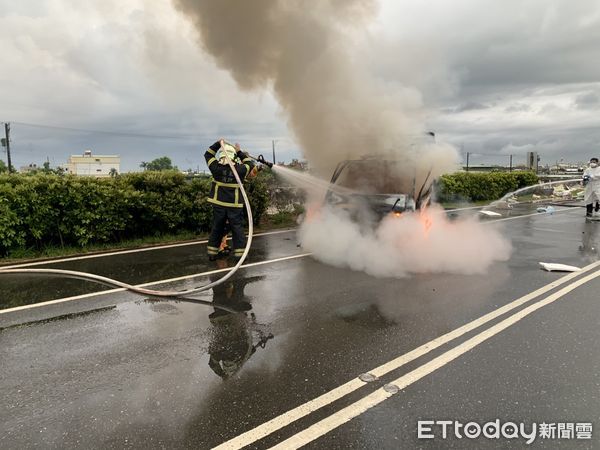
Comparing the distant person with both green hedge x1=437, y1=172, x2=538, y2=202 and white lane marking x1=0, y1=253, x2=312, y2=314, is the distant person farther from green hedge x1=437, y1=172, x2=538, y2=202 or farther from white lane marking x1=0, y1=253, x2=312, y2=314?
white lane marking x1=0, y1=253, x2=312, y2=314

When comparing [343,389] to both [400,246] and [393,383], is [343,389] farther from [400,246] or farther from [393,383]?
[400,246]

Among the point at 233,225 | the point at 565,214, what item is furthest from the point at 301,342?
the point at 565,214

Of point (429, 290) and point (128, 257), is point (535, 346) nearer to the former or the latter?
point (429, 290)

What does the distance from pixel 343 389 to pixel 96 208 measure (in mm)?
6204

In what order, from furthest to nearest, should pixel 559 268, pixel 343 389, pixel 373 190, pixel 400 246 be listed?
pixel 373 190 < pixel 400 246 < pixel 559 268 < pixel 343 389

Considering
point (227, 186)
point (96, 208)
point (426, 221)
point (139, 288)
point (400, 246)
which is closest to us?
point (139, 288)

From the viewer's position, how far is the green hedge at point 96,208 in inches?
265

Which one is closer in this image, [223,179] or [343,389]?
[343,389]

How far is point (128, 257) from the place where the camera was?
6.95m

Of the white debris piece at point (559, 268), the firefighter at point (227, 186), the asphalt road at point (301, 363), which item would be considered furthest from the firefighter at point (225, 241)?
the white debris piece at point (559, 268)

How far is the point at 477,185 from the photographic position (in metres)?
17.9

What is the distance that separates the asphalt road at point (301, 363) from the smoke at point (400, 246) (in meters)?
0.57

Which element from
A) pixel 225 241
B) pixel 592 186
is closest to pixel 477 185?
pixel 592 186

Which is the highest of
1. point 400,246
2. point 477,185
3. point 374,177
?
point 374,177
